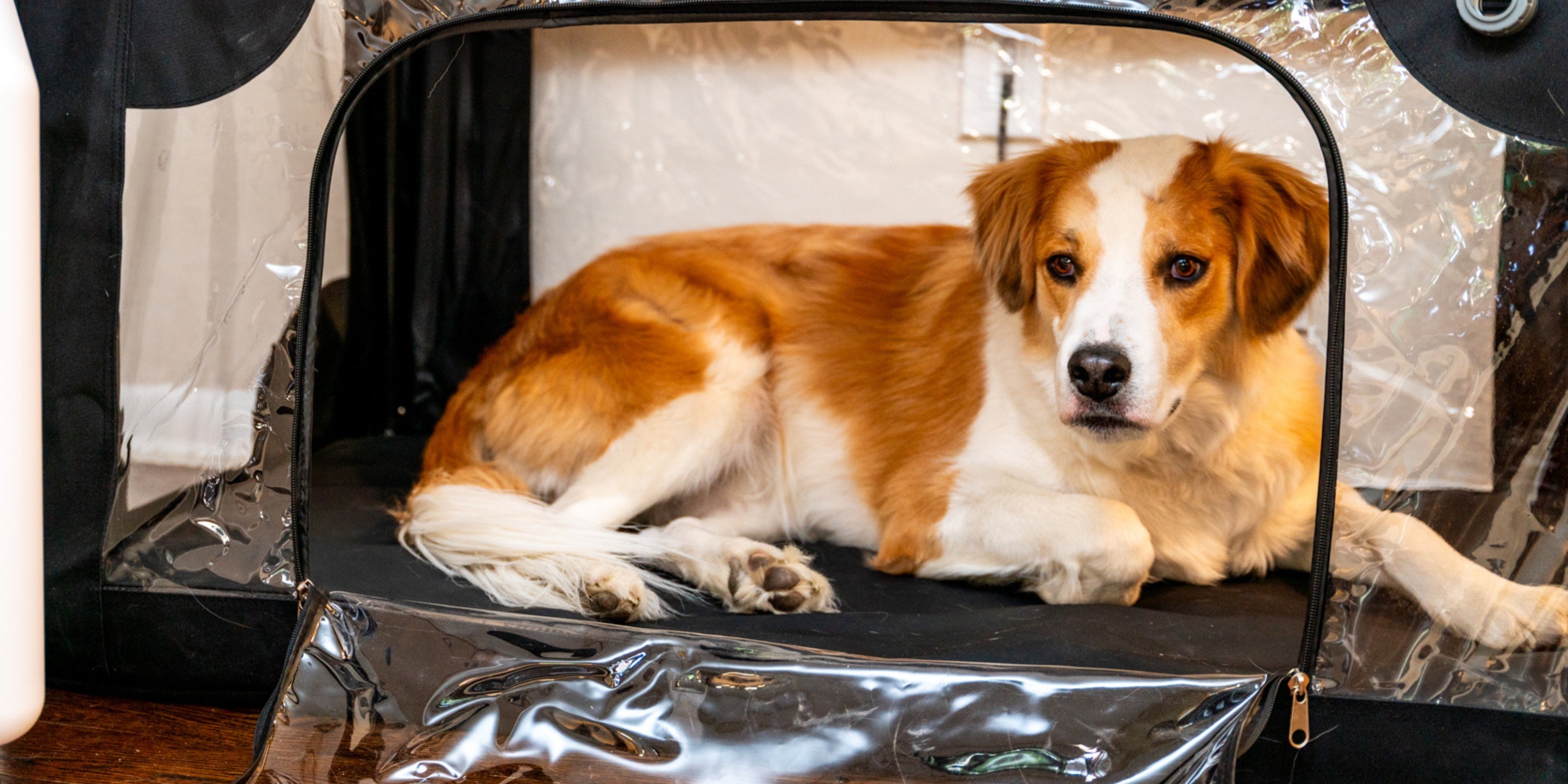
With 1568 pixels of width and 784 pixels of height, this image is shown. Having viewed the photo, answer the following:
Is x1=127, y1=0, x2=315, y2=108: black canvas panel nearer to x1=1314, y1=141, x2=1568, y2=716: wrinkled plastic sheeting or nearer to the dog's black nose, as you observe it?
the dog's black nose

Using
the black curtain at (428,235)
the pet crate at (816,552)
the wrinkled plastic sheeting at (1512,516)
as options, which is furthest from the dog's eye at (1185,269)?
the black curtain at (428,235)

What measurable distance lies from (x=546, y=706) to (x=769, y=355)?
2.92 feet

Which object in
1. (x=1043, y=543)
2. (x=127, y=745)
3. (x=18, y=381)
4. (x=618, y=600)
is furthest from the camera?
(x=1043, y=543)

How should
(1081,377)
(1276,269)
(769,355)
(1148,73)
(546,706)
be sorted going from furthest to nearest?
(1148,73) → (769,355) → (1276,269) → (1081,377) → (546,706)

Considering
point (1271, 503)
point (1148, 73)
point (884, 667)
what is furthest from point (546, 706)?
point (1148, 73)

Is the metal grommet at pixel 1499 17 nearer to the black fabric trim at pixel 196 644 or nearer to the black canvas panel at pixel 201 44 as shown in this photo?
the black canvas panel at pixel 201 44

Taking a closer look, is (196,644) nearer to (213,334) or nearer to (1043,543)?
(213,334)

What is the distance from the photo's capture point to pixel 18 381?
3.32 ft

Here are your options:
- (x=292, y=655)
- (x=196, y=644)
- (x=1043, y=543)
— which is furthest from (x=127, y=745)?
(x=1043, y=543)

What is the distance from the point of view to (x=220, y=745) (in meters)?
1.24

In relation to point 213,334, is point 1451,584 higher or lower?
lower

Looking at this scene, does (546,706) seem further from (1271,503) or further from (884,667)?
(1271,503)

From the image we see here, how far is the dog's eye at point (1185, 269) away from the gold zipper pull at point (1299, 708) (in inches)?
20.6

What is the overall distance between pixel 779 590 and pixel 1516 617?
839mm
